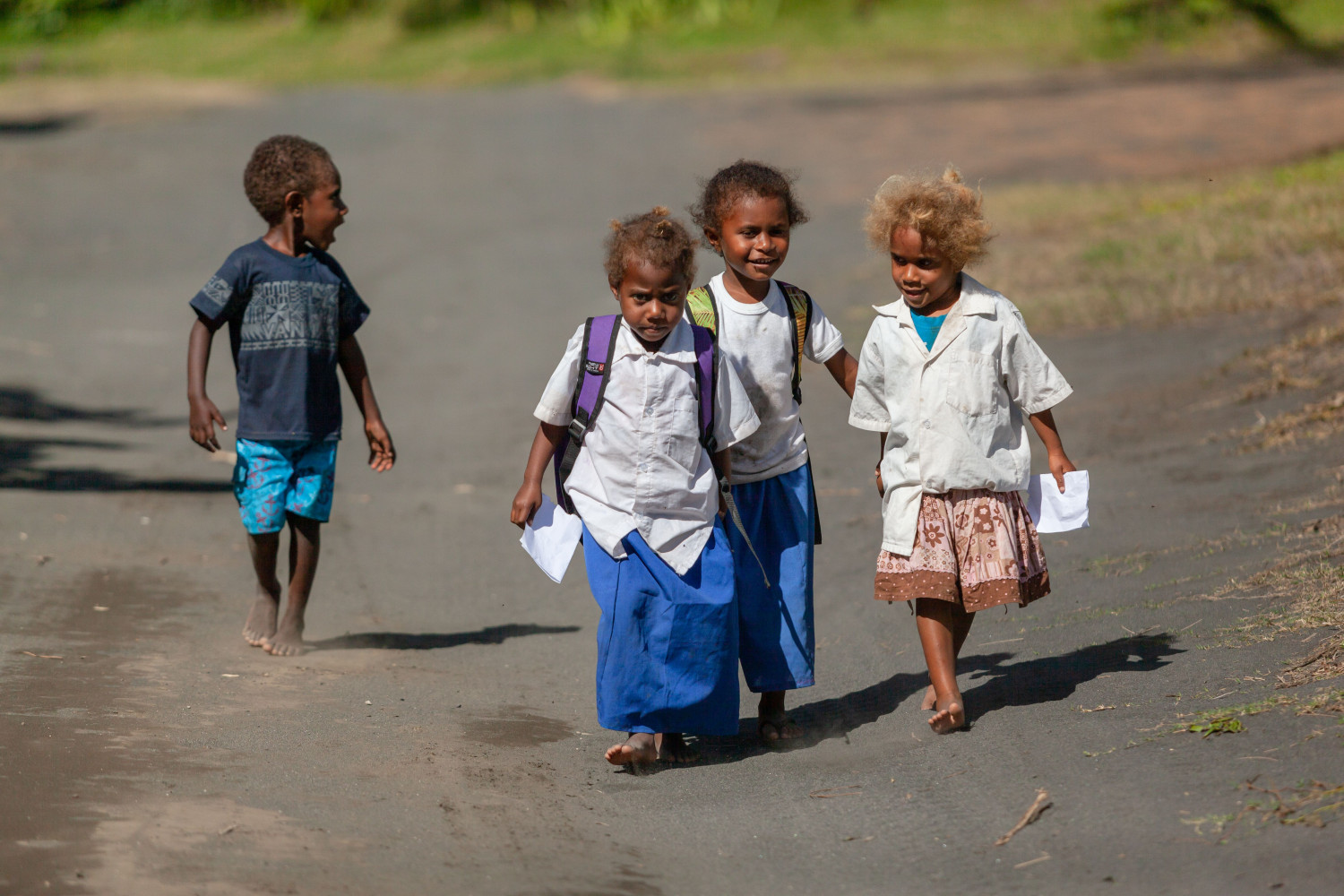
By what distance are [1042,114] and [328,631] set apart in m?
15.7

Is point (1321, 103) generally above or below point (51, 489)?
above

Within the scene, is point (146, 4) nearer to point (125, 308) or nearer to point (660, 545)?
point (125, 308)

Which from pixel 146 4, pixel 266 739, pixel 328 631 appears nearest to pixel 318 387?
pixel 328 631

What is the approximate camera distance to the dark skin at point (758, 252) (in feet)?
14.6

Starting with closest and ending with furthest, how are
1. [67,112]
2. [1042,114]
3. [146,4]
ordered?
[1042,114]
[67,112]
[146,4]

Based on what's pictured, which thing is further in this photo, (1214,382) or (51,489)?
(1214,382)

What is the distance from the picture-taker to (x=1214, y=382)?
331 inches

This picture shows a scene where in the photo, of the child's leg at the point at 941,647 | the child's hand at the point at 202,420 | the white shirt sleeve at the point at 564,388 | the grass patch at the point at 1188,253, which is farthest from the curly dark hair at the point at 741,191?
the grass patch at the point at 1188,253

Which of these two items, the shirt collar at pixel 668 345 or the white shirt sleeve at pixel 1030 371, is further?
the white shirt sleeve at pixel 1030 371

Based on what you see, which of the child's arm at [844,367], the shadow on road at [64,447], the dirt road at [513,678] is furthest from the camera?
the shadow on road at [64,447]

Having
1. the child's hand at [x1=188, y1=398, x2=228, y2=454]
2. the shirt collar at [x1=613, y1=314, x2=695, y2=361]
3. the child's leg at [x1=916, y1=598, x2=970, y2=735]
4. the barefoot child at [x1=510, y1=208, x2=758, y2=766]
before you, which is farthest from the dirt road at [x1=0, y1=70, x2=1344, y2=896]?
the shirt collar at [x1=613, y1=314, x2=695, y2=361]

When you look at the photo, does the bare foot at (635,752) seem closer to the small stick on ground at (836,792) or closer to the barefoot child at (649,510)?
the barefoot child at (649,510)

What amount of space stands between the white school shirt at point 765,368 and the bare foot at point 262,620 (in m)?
1.97

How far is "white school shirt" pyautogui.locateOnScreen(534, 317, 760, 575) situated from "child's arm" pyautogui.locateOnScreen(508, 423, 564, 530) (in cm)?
6
